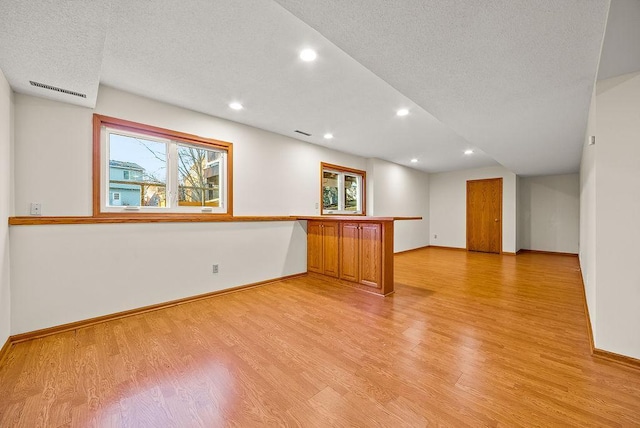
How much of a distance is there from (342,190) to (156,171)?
3.57 m

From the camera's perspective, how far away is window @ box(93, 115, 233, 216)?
2756 mm

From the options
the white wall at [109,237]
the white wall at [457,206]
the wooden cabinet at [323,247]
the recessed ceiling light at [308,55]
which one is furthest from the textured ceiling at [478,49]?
the white wall at [457,206]

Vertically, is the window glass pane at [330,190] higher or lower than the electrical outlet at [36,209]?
higher

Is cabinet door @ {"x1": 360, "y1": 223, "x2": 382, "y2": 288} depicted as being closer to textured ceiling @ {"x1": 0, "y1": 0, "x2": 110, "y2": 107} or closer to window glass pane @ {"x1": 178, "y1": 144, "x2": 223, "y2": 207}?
window glass pane @ {"x1": 178, "y1": 144, "x2": 223, "y2": 207}

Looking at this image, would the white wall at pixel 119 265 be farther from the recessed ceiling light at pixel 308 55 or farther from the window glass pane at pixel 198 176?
the recessed ceiling light at pixel 308 55

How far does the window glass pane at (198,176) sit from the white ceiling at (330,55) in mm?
592

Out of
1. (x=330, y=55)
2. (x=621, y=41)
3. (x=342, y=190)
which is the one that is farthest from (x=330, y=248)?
(x=621, y=41)

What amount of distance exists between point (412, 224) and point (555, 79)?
5.68 m

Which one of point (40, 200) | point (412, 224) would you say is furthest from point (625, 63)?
point (412, 224)

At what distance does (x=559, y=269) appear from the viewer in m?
4.98

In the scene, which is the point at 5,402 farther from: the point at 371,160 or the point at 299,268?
the point at 371,160

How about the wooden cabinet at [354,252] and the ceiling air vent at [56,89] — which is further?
the wooden cabinet at [354,252]

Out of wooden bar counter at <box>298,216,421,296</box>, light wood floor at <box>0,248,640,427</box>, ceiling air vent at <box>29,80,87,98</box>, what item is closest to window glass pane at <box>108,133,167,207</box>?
ceiling air vent at <box>29,80,87,98</box>

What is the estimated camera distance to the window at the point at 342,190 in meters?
5.34
